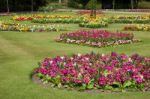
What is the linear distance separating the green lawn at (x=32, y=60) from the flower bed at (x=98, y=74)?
1.24ft

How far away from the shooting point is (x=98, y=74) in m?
10.5

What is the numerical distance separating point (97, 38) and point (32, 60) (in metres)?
5.23

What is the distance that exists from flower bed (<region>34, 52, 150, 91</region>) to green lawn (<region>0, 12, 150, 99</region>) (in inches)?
14.8

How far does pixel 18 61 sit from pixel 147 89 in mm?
5557

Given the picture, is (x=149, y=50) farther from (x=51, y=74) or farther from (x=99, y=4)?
(x=99, y=4)

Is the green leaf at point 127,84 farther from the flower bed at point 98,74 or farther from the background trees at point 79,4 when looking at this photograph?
the background trees at point 79,4

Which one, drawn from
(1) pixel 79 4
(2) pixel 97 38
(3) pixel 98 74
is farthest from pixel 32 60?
(1) pixel 79 4

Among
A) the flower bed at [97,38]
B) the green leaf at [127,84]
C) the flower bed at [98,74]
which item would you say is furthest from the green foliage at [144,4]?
the green leaf at [127,84]

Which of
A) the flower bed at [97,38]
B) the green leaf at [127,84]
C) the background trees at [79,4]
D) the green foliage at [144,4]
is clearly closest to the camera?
the green leaf at [127,84]

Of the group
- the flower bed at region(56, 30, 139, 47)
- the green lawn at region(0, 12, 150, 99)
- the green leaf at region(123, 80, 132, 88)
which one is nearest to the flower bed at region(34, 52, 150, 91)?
the green leaf at region(123, 80, 132, 88)

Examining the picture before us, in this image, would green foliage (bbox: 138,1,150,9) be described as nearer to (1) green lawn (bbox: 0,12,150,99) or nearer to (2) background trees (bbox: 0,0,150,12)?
(2) background trees (bbox: 0,0,150,12)

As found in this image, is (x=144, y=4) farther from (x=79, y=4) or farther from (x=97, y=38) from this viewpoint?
(x=97, y=38)

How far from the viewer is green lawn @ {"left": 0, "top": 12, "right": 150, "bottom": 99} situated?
383 inches

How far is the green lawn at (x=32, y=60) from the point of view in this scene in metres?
9.72
